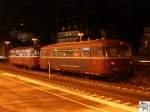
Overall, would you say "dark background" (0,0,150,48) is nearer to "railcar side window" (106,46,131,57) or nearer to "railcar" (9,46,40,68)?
"railcar" (9,46,40,68)

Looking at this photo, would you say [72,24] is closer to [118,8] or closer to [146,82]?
[118,8]

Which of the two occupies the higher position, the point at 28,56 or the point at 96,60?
the point at 28,56

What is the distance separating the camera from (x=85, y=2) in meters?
71.6

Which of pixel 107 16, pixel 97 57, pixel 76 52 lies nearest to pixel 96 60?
pixel 97 57

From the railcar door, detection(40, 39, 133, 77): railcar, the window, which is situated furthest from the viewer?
the window

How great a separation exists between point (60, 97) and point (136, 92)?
3892 mm

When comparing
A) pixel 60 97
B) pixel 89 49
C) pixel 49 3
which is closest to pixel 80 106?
pixel 60 97

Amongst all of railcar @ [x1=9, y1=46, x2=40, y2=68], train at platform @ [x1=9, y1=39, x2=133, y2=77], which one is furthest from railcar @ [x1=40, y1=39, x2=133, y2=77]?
railcar @ [x1=9, y1=46, x2=40, y2=68]

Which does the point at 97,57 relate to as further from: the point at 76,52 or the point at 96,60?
the point at 76,52

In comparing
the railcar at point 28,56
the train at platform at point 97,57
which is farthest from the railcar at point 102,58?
the railcar at point 28,56

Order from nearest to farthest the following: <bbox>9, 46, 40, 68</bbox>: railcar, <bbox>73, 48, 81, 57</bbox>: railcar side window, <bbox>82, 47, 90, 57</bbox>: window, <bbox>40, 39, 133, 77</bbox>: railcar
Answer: <bbox>40, 39, 133, 77</bbox>: railcar → <bbox>82, 47, 90, 57</bbox>: window → <bbox>73, 48, 81, 57</bbox>: railcar side window → <bbox>9, 46, 40, 68</bbox>: railcar

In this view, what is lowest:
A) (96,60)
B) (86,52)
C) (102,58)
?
(96,60)

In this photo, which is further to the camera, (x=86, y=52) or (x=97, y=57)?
(x=86, y=52)

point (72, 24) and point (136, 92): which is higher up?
point (72, 24)
